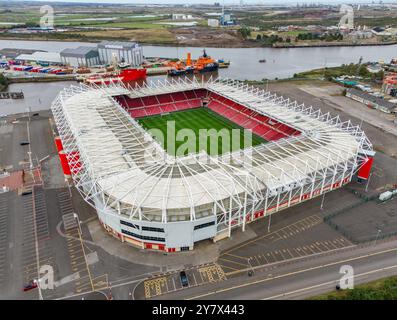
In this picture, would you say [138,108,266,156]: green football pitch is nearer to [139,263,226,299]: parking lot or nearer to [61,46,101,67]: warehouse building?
[139,263,226,299]: parking lot

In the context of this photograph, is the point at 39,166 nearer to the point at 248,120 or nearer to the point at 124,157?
the point at 124,157

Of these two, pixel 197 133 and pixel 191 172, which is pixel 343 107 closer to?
pixel 197 133

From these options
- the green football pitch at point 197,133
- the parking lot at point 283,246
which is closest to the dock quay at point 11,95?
the green football pitch at point 197,133

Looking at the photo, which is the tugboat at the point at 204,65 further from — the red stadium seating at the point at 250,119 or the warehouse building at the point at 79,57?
the warehouse building at the point at 79,57

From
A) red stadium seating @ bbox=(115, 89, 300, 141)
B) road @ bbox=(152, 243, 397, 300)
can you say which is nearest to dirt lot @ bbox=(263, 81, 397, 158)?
red stadium seating @ bbox=(115, 89, 300, 141)

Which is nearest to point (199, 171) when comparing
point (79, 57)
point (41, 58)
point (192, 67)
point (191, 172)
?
point (191, 172)

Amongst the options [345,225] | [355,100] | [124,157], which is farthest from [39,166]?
[355,100]
